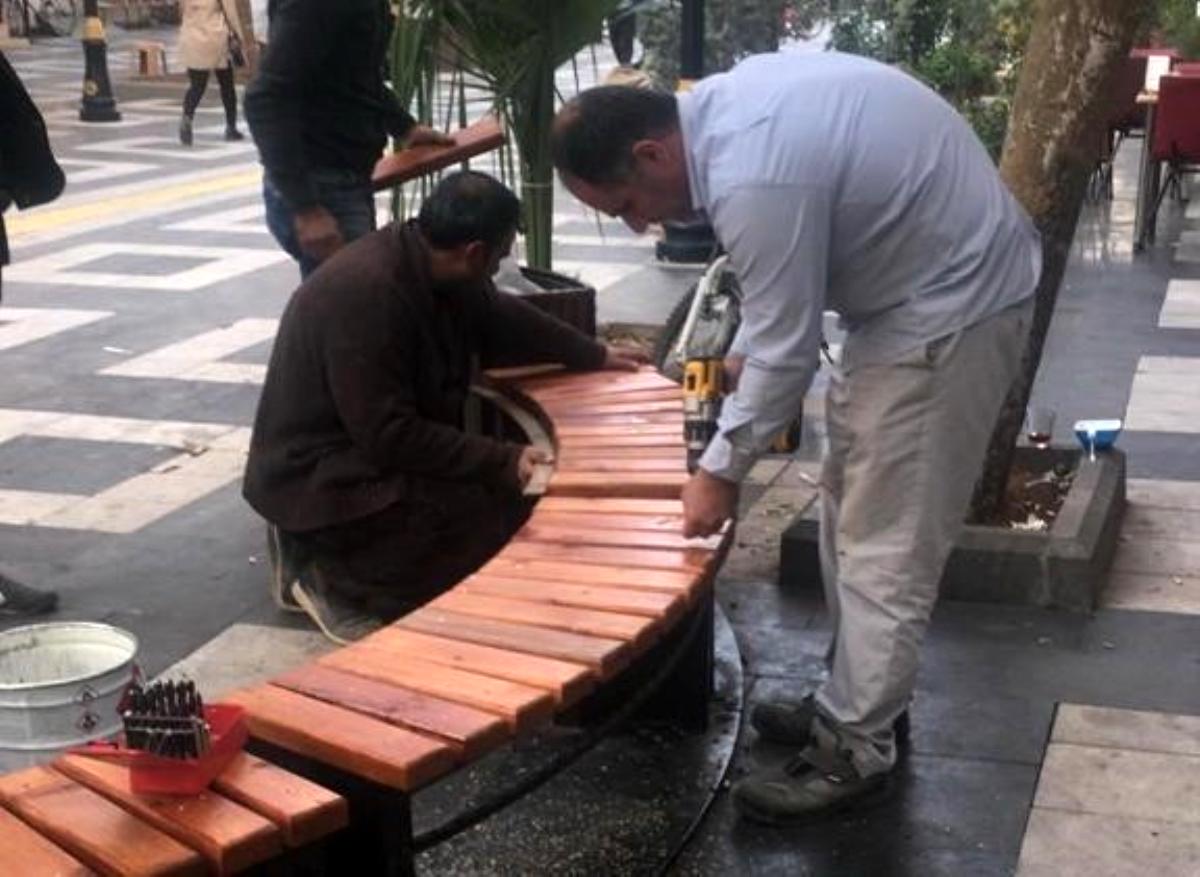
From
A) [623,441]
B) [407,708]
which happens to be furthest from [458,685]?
[623,441]

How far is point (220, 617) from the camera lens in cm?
459

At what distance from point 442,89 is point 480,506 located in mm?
2641

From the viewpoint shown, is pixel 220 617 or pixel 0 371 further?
pixel 0 371

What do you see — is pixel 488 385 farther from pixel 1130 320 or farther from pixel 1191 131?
pixel 1191 131

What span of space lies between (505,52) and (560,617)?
358 centimetres

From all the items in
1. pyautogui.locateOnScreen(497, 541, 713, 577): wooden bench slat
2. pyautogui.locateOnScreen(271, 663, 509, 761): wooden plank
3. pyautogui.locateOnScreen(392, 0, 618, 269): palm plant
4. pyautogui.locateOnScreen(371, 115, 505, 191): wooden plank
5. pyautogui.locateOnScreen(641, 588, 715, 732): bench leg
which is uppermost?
pyautogui.locateOnScreen(392, 0, 618, 269): palm plant

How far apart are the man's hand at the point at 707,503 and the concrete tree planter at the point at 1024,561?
1.48 m

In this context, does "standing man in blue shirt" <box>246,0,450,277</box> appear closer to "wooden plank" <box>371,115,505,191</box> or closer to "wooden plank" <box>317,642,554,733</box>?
A: "wooden plank" <box>371,115,505,191</box>

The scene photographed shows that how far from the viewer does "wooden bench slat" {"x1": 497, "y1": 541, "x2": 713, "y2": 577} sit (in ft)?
10.4

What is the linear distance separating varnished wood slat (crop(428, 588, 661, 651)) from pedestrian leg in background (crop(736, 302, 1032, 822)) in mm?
571

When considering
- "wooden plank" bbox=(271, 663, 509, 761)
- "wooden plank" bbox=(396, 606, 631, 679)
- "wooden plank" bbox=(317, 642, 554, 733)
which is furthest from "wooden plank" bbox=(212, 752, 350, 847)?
"wooden plank" bbox=(396, 606, 631, 679)

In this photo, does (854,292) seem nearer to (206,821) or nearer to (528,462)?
(528,462)

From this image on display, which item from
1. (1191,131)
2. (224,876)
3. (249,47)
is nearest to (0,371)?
(224,876)

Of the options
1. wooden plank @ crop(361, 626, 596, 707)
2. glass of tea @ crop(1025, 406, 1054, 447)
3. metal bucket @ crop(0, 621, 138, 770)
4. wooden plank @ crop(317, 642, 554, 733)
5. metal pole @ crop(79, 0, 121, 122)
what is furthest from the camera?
metal pole @ crop(79, 0, 121, 122)
